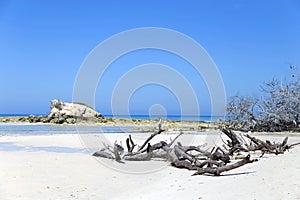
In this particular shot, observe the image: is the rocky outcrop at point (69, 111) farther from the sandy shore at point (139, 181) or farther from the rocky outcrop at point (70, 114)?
the sandy shore at point (139, 181)

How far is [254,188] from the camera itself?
21.2 ft

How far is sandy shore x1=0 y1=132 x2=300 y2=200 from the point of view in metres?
6.52

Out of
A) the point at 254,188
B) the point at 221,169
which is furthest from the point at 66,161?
the point at 254,188

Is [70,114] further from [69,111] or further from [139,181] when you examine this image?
[139,181]

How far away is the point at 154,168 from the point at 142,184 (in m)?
2.36

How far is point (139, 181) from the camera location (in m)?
9.54

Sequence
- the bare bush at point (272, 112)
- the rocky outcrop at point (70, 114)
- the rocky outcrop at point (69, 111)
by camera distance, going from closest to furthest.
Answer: the bare bush at point (272, 112)
the rocky outcrop at point (70, 114)
the rocky outcrop at point (69, 111)

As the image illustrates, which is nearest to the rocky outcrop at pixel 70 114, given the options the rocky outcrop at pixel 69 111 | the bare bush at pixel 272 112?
the rocky outcrop at pixel 69 111

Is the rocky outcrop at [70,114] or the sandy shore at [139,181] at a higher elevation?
the rocky outcrop at [70,114]

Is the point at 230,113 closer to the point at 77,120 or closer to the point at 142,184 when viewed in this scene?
the point at 142,184

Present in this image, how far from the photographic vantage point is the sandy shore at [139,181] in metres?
6.52

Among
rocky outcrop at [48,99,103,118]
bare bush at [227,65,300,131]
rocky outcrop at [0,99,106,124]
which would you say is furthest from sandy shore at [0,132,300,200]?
rocky outcrop at [48,99,103,118]

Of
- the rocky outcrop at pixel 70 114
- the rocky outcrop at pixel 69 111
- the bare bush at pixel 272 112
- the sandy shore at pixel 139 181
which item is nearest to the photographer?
the sandy shore at pixel 139 181

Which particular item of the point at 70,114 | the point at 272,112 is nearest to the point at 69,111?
the point at 70,114
